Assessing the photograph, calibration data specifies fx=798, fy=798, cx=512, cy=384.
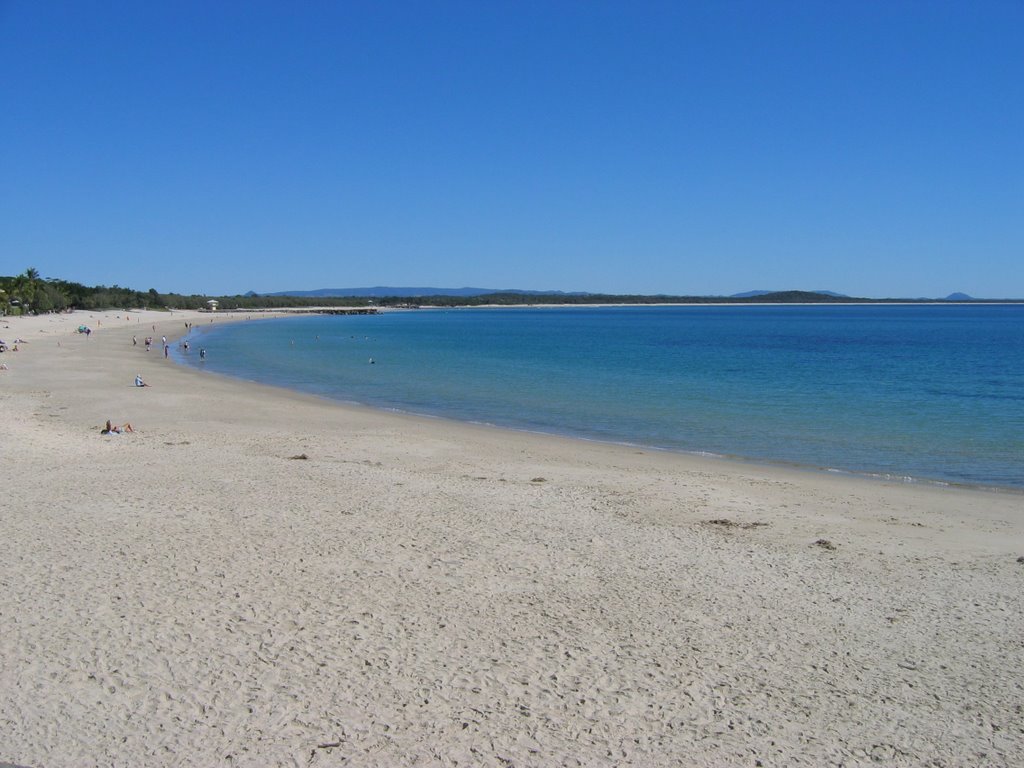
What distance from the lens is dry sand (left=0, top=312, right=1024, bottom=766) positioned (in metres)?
5.74

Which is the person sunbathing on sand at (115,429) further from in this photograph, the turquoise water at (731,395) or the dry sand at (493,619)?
the turquoise water at (731,395)

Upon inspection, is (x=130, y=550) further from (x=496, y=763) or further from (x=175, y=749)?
(x=496, y=763)

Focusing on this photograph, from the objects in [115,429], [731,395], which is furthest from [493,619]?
[731,395]

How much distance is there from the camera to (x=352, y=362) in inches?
1882

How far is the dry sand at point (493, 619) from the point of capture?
5.74 metres

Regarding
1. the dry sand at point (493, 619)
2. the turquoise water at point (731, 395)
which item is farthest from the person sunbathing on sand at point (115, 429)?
the turquoise water at point (731, 395)

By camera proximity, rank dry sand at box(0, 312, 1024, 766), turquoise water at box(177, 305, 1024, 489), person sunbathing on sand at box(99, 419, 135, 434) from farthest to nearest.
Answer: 1. turquoise water at box(177, 305, 1024, 489)
2. person sunbathing on sand at box(99, 419, 135, 434)
3. dry sand at box(0, 312, 1024, 766)

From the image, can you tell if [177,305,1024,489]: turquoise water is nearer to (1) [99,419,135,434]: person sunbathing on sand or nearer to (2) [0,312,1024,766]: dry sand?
(2) [0,312,1024,766]: dry sand

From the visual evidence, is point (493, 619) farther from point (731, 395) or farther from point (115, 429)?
point (731, 395)

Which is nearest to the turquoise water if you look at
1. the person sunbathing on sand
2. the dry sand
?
the dry sand

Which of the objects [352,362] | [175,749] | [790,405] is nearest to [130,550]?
[175,749]

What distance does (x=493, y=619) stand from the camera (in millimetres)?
7723

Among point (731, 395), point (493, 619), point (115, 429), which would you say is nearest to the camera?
point (493, 619)

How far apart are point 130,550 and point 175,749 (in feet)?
14.5
